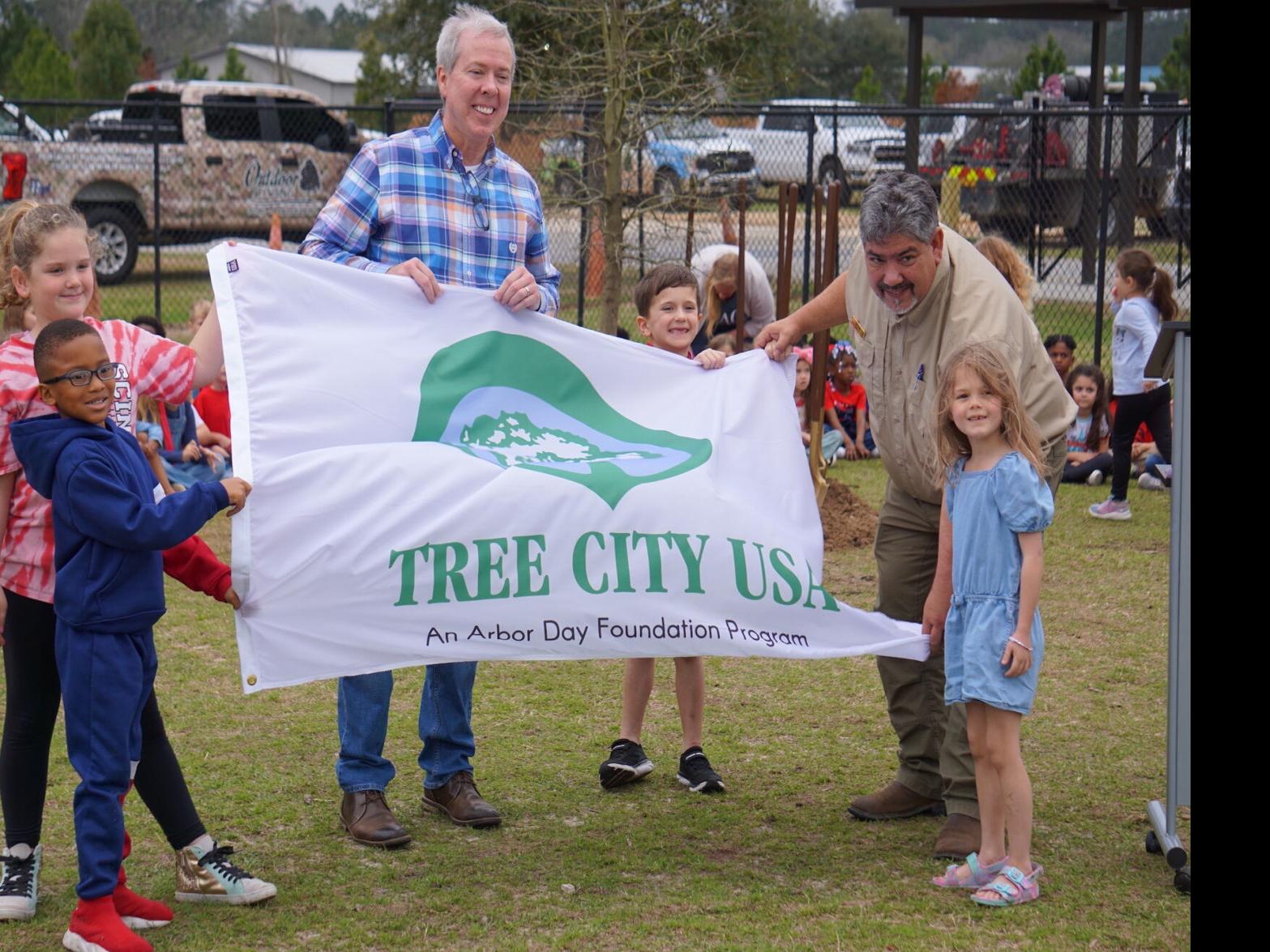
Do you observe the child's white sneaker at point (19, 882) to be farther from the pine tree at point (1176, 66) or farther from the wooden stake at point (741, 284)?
the pine tree at point (1176, 66)

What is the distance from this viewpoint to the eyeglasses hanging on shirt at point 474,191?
479cm

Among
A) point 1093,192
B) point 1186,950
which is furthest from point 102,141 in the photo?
point 1186,950

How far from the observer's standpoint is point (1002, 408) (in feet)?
13.8

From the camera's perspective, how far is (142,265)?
70.6 ft

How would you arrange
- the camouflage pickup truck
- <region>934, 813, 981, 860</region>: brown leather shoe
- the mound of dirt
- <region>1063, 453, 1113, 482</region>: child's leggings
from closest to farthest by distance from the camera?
<region>934, 813, 981, 860</region>: brown leather shoe, the mound of dirt, <region>1063, 453, 1113, 482</region>: child's leggings, the camouflage pickup truck

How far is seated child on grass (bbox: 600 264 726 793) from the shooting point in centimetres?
A: 519

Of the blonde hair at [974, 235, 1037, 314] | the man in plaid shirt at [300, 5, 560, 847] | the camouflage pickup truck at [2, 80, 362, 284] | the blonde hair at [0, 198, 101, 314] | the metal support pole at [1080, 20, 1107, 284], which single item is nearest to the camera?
the blonde hair at [0, 198, 101, 314]

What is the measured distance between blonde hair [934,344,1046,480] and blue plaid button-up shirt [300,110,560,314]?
1.38 metres

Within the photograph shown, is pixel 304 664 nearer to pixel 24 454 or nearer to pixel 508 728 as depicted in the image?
pixel 24 454

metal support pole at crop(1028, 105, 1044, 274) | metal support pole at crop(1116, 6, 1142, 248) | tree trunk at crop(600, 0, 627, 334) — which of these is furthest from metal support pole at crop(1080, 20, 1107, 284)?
tree trunk at crop(600, 0, 627, 334)

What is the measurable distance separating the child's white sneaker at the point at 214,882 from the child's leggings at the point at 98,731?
0.39m

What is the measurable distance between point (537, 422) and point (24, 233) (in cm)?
158

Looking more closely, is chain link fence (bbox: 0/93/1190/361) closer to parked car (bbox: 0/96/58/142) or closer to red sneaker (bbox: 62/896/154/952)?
parked car (bbox: 0/96/58/142)
